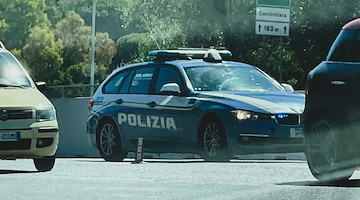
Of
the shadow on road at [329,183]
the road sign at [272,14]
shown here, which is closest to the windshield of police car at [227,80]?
the shadow on road at [329,183]

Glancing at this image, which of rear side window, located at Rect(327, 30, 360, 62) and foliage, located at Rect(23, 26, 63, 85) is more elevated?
rear side window, located at Rect(327, 30, 360, 62)

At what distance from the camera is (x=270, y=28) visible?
25.6 metres

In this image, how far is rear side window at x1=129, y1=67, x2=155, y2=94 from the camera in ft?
61.8

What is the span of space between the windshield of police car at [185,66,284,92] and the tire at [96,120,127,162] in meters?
1.87

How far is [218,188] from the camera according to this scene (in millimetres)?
12523

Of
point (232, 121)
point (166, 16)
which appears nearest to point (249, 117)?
point (232, 121)

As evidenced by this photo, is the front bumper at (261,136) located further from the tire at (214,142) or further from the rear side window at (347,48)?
the rear side window at (347,48)

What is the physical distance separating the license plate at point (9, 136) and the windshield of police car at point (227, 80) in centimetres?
→ 361

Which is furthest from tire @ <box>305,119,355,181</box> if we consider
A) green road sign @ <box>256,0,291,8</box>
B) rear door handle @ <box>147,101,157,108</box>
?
green road sign @ <box>256,0,291,8</box>

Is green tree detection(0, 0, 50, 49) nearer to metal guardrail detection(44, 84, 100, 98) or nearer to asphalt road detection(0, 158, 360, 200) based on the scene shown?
metal guardrail detection(44, 84, 100, 98)

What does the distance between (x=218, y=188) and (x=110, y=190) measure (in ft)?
3.70

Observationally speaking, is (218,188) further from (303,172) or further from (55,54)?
(55,54)

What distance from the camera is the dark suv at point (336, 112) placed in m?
12.7

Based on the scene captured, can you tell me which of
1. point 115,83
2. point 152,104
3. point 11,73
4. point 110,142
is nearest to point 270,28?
point 115,83
